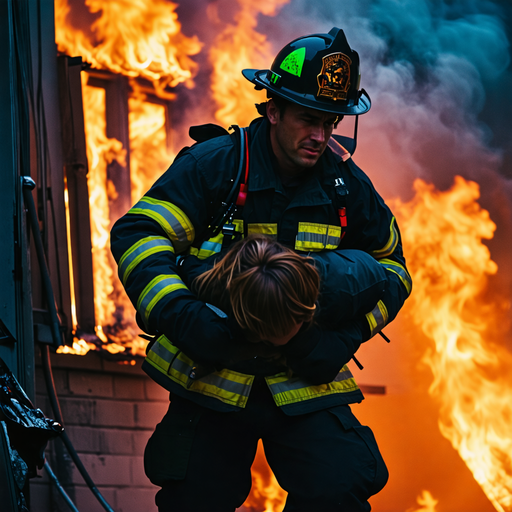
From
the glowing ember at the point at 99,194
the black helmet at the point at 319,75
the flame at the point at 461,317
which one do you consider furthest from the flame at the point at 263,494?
the black helmet at the point at 319,75

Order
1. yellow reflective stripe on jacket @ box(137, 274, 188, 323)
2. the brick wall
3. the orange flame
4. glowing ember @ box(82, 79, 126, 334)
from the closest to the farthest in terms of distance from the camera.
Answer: yellow reflective stripe on jacket @ box(137, 274, 188, 323)
the brick wall
glowing ember @ box(82, 79, 126, 334)
the orange flame

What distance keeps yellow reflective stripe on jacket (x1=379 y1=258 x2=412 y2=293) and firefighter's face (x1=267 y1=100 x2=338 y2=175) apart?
1.58 ft

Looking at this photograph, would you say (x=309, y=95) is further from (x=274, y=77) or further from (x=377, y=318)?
(x=377, y=318)

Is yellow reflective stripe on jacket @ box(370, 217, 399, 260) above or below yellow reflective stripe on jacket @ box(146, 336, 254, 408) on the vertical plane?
above

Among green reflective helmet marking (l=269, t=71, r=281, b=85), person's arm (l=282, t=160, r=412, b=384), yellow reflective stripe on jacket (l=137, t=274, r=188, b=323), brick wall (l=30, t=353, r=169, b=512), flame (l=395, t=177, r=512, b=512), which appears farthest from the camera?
flame (l=395, t=177, r=512, b=512)

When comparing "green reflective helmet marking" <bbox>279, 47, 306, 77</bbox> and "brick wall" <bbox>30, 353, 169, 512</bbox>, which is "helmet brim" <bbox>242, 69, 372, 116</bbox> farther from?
"brick wall" <bbox>30, 353, 169, 512</bbox>

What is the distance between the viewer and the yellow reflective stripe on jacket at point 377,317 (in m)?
2.86

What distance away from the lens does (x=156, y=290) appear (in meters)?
2.53

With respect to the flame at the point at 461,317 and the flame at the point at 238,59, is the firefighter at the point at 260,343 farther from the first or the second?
the flame at the point at 461,317

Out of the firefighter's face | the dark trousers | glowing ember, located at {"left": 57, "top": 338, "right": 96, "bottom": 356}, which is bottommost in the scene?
glowing ember, located at {"left": 57, "top": 338, "right": 96, "bottom": 356}

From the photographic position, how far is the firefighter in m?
2.60

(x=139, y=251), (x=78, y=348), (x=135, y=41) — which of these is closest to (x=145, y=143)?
(x=135, y=41)

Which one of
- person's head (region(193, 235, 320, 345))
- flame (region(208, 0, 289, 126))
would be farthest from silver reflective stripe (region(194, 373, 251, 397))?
flame (region(208, 0, 289, 126))

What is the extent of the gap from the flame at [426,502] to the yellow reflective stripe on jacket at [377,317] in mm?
3131
